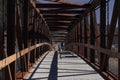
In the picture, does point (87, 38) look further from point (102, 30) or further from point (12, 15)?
point (12, 15)

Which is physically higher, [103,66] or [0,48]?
[0,48]

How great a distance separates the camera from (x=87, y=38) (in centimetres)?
2277

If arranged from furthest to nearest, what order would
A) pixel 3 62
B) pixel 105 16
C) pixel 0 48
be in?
pixel 105 16, pixel 0 48, pixel 3 62

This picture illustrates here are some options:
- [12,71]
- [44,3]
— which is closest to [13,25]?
[12,71]

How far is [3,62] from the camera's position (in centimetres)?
820

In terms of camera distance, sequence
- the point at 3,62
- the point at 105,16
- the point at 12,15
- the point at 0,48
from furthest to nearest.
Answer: the point at 105,16
the point at 12,15
the point at 0,48
the point at 3,62

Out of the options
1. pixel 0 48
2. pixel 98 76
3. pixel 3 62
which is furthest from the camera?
pixel 98 76

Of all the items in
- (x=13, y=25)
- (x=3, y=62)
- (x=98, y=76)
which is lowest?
(x=98, y=76)

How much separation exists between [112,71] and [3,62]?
591 cm

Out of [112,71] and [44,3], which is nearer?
[112,71]

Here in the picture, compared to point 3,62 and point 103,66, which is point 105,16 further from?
point 3,62

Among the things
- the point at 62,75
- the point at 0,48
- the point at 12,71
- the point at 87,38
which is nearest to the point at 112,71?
the point at 62,75

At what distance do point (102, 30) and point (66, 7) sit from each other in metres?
9.49

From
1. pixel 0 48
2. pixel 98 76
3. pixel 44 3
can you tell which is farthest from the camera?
pixel 44 3
